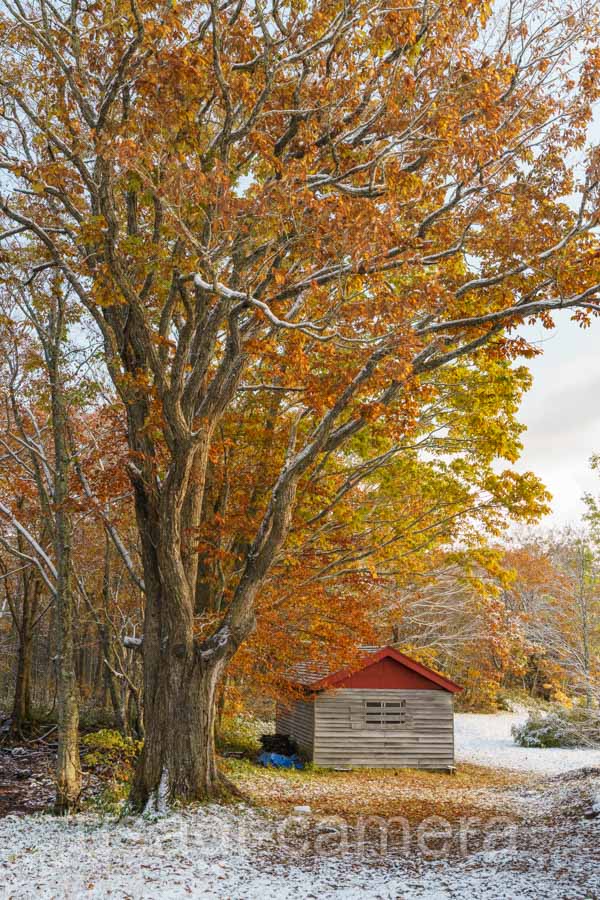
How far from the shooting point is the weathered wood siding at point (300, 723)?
21172mm

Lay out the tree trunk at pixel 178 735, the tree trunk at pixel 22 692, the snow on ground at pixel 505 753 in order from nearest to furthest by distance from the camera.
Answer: the tree trunk at pixel 178 735, the tree trunk at pixel 22 692, the snow on ground at pixel 505 753

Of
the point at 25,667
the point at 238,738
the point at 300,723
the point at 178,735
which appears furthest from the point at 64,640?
the point at 300,723

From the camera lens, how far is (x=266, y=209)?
7883 mm

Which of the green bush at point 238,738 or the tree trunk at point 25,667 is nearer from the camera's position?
the tree trunk at point 25,667

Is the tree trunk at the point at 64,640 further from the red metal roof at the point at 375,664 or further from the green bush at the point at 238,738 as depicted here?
the red metal roof at the point at 375,664

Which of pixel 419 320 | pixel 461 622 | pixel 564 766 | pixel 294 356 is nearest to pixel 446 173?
pixel 419 320

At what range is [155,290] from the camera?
11.0 metres

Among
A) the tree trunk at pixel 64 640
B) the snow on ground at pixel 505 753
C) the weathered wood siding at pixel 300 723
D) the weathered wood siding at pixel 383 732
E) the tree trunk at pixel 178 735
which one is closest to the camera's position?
the tree trunk at pixel 178 735

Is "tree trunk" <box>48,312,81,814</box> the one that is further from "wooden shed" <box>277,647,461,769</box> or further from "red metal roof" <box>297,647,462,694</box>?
"wooden shed" <box>277,647,461,769</box>

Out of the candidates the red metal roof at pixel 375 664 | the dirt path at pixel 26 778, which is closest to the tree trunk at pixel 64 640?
the dirt path at pixel 26 778

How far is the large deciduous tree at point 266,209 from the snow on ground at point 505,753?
15.5 metres

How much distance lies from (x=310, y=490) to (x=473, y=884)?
6882mm

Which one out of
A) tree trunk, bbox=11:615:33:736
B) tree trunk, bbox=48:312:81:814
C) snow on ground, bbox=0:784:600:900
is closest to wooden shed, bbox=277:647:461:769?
tree trunk, bbox=11:615:33:736

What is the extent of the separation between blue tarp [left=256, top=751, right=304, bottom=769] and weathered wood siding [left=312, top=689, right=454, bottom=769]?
0.61m
